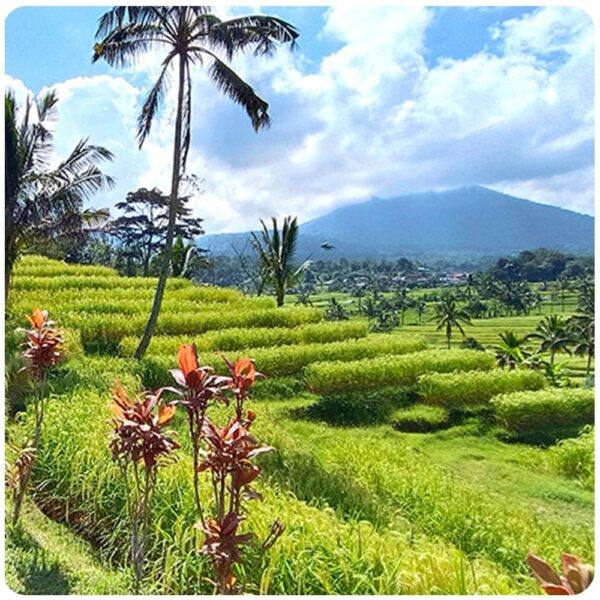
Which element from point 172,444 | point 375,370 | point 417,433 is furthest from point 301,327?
point 172,444

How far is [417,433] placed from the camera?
16.4 ft

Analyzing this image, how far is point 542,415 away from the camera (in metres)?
5.00

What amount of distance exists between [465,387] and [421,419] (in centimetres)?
62

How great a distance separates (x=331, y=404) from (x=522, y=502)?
212 cm

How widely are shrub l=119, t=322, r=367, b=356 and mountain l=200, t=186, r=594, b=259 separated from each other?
1816 inches

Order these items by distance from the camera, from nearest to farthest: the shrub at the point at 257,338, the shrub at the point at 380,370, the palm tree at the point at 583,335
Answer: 1. the shrub at the point at 380,370
2. the shrub at the point at 257,338
3. the palm tree at the point at 583,335

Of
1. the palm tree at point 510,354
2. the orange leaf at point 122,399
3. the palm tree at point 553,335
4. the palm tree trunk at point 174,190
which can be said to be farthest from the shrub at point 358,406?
the palm tree at point 553,335

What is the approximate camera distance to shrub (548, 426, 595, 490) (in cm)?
394

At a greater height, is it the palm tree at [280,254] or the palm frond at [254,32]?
the palm frond at [254,32]

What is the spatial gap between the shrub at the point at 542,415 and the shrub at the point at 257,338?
2.48m

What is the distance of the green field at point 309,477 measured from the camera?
165 centimetres

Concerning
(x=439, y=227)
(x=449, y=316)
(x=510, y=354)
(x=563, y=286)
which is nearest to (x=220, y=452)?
(x=510, y=354)

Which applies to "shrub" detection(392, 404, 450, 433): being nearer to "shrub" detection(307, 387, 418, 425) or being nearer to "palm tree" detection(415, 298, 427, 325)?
"shrub" detection(307, 387, 418, 425)

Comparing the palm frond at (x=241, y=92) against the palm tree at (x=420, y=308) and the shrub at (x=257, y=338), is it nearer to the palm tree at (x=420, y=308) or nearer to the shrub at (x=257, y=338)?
the shrub at (x=257, y=338)
